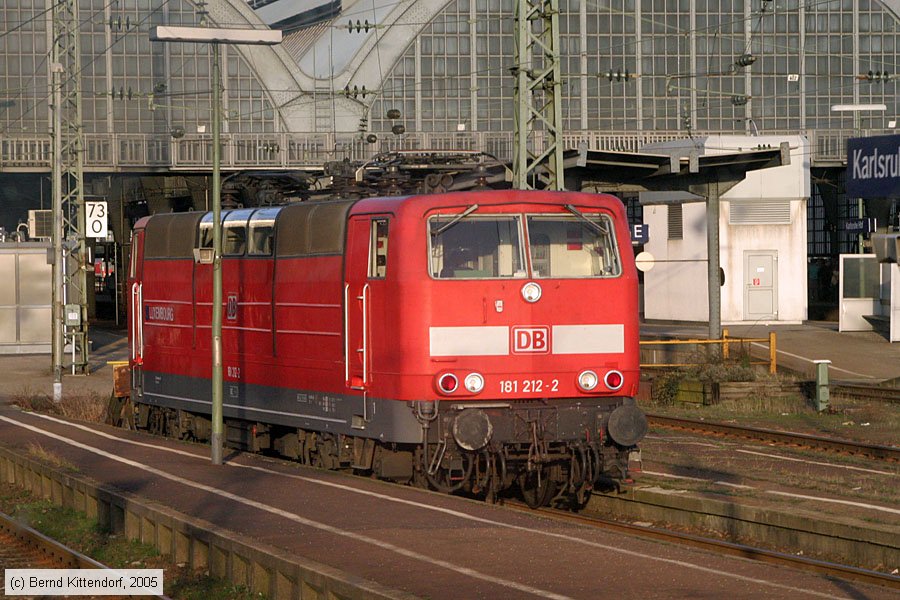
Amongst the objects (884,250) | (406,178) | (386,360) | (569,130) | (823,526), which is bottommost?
(823,526)

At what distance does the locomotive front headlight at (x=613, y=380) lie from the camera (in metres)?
16.2

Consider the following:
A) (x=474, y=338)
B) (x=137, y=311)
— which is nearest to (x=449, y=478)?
(x=474, y=338)

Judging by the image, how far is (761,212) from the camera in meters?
49.2

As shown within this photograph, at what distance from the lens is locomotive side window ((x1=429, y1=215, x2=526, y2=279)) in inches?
622

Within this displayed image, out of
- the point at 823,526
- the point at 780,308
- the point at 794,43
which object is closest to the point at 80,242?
the point at 780,308

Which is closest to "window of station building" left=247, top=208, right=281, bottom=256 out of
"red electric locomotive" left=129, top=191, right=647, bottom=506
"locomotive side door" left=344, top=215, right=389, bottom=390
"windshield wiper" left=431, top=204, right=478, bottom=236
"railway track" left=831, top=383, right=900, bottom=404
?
"red electric locomotive" left=129, top=191, right=647, bottom=506

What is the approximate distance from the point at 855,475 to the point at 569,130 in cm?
5104

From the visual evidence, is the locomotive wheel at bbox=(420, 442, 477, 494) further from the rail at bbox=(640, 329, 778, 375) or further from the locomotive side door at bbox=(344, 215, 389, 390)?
the rail at bbox=(640, 329, 778, 375)

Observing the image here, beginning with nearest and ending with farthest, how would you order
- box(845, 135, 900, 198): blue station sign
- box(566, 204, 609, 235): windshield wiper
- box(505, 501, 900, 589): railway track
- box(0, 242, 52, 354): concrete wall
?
box(505, 501, 900, 589): railway track, box(566, 204, 609, 235): windshield wiper, box(845, 135, 900, 198): blue station sign, box(0, 242, 52, 354): concrete wall

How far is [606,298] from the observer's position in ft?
53.5

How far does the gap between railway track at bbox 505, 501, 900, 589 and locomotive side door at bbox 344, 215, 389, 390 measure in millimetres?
2517

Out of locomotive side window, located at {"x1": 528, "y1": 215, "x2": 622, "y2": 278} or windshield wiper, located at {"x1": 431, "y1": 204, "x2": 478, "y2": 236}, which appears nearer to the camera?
windshield wiper, located at {"x1": 431, "y1": 204, "x2": 478, "y2": 236}

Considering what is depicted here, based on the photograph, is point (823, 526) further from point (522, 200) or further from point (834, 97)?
point (834, 97)

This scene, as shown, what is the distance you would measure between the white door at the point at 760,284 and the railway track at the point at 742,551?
33.2m
